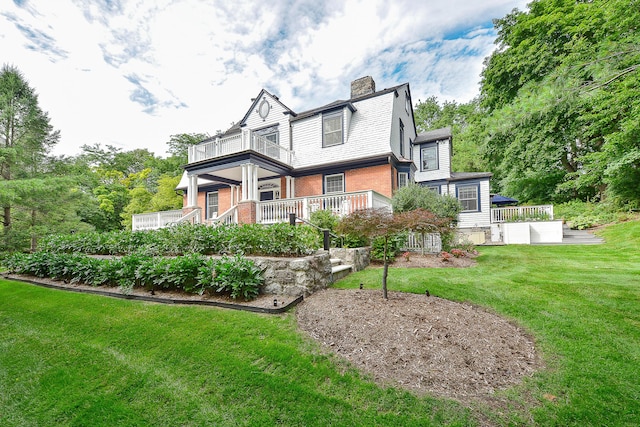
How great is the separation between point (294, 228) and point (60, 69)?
1054cm

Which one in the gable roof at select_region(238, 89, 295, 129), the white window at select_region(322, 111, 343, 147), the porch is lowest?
the porch

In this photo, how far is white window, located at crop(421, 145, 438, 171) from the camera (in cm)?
1465

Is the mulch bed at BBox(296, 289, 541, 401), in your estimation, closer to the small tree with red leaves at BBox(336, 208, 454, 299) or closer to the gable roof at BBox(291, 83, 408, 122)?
the small tree with red leaves at BBox(336, 208, 454, 299)

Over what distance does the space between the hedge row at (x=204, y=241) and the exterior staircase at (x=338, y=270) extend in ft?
2.01

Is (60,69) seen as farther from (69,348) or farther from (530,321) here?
(530,321)

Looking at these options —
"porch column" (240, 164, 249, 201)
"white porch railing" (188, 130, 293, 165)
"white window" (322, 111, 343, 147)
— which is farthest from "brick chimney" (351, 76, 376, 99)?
"porch column" (240, 164, 249, 201)

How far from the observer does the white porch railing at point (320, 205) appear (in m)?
8.14

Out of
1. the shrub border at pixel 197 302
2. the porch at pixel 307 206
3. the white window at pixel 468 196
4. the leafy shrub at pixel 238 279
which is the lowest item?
the shrub border at pixel 197 302

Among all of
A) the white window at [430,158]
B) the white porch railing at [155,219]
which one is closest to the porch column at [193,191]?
the white porch railing at [155,219]

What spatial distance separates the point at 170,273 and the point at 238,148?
7.27 metres

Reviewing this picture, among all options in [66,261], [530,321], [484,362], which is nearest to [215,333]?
[484,362]

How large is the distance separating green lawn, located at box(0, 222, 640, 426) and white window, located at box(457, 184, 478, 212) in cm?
982

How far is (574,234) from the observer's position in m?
12.6

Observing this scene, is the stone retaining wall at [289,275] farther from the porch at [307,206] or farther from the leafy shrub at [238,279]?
the porch at [307,206]
